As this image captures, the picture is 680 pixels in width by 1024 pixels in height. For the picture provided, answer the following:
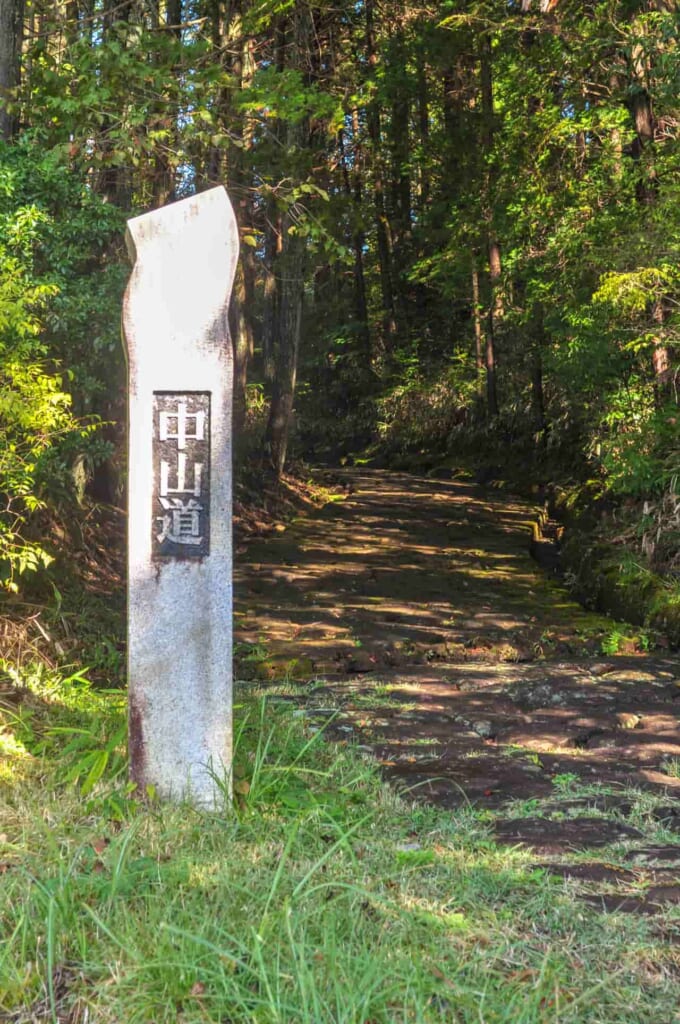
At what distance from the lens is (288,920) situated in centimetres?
303

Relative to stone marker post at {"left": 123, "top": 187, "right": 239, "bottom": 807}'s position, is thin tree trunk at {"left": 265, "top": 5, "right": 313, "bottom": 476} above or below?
above

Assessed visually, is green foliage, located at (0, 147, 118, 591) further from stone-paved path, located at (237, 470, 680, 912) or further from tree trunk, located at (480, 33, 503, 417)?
tree trunk, located at (480, 33, 503, 417)

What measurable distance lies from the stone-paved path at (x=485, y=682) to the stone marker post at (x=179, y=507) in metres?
1.23

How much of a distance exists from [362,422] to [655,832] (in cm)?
2694

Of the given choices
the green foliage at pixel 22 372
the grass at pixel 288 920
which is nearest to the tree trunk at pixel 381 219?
the green foliage at pixel 22 372

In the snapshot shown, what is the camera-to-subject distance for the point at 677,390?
10219 mm

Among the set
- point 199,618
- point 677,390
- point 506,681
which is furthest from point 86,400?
point 677,390

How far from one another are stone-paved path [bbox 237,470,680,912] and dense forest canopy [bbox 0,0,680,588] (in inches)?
79.3

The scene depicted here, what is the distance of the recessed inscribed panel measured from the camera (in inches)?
180

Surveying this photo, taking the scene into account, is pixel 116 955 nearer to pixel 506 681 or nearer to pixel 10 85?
pixel 506 681

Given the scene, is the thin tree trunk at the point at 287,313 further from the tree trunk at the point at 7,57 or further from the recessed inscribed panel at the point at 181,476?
the recessed inscribed panel at the point at 181,476

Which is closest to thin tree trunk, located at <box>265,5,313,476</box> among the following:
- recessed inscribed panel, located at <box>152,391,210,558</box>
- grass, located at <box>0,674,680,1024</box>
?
recessed inscribed panel, located at <box>152,391,210,558</box>

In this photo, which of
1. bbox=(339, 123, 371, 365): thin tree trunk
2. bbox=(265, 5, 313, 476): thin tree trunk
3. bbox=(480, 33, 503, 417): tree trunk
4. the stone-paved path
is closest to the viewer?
the stone-paved path

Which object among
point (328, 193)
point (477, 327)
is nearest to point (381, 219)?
point (477, 327)
